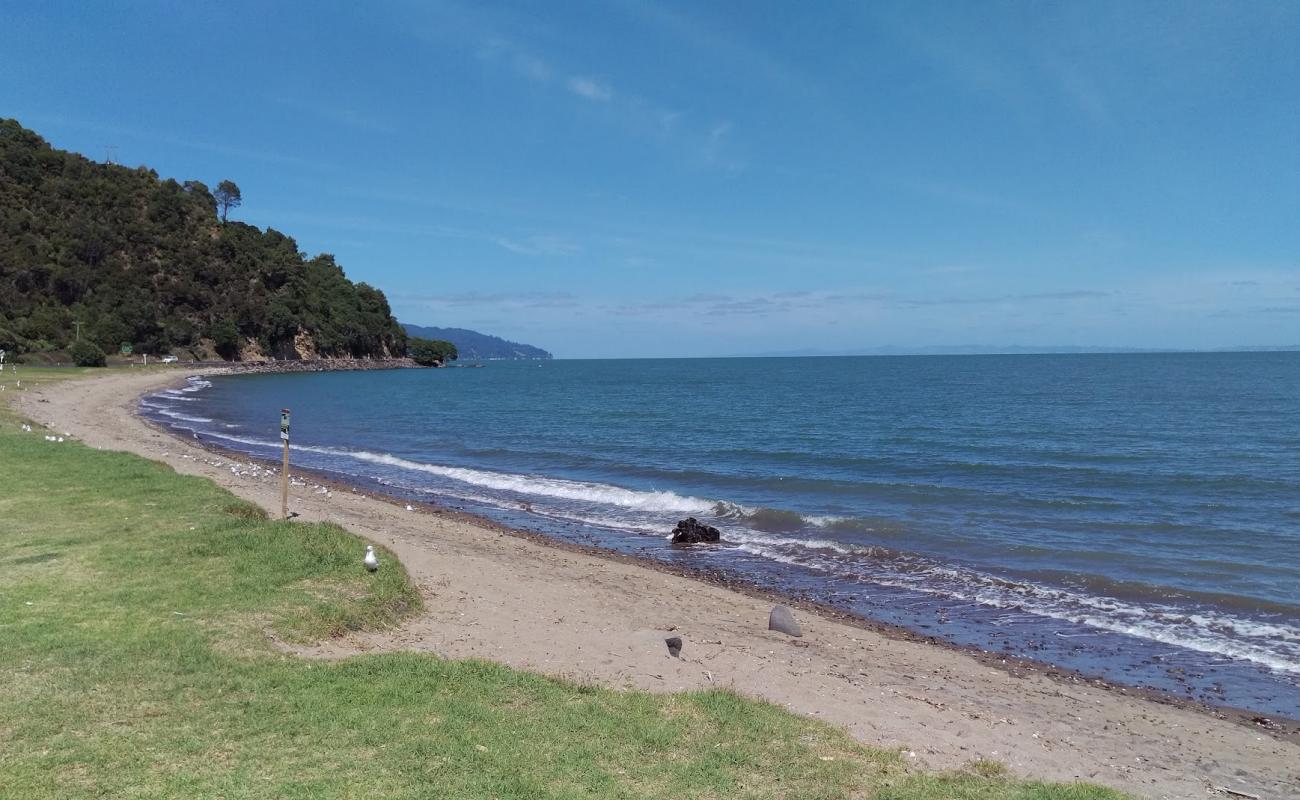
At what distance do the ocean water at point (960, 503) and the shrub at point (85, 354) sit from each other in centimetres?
4651

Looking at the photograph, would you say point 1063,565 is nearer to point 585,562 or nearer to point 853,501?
point 853,501

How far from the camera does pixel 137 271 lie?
121 meters

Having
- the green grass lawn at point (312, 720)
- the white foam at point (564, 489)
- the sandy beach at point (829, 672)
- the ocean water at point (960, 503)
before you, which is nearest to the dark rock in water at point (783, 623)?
the sandy beach at point (829, 672)

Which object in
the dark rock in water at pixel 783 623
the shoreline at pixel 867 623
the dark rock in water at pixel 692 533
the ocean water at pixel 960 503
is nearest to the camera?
the shoreline at pixel 867 623

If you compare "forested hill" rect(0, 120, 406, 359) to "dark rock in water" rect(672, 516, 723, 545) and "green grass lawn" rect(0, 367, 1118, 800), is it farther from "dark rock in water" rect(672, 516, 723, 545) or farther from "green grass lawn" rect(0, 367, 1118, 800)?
"green grass lawn" rect(0, 367, 1118, 800)

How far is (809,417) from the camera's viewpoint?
5303 centimetres

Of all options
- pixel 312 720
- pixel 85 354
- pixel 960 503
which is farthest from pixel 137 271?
pixel 312 720

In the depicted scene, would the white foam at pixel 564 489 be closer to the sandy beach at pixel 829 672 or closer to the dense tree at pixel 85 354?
the sandy beach at pixel 829 672

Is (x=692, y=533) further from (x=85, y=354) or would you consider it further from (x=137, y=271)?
(x=137, y=271)

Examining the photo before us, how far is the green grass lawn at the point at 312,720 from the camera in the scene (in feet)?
18.6

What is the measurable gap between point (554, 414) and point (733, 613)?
4733 centimetres

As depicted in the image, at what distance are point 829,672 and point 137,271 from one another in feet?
455

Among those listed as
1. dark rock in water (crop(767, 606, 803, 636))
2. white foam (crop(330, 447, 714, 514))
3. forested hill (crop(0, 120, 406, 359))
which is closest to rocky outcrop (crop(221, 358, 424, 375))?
forested hill (crop(0, 120, 406, 359))

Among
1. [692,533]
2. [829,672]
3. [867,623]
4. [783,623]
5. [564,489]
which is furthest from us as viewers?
[564,489]
